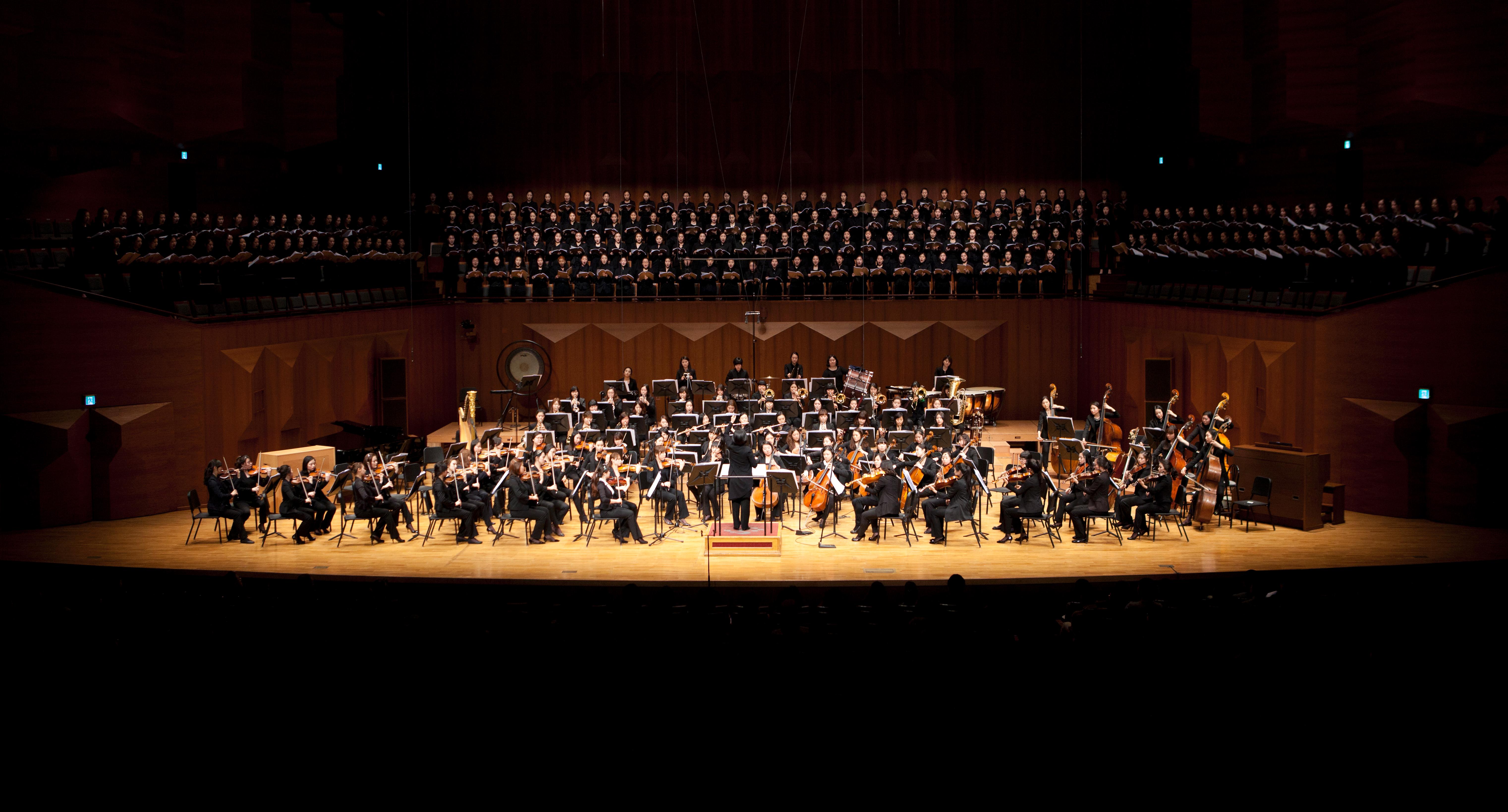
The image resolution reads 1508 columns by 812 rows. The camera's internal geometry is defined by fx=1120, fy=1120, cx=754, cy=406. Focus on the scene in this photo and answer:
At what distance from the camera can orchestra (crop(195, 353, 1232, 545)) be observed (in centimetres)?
1123

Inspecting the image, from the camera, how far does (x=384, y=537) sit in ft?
38.7

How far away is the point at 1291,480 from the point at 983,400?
671 cm

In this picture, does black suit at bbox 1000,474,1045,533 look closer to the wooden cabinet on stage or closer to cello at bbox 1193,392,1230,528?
cello at bbox 1193,392,1230,528

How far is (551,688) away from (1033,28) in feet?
61.3

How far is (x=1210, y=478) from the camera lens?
11891 mm

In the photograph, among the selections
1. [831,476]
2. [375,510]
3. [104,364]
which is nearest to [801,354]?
[831,476]

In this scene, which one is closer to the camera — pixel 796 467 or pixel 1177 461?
pixel 796 467

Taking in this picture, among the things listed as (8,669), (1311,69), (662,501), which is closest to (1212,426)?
(662,501)

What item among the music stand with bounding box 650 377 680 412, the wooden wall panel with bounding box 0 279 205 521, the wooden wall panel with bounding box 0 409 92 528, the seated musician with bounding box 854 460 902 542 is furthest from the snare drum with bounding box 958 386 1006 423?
the wooden wall panel with bounding box 0 409 92 528

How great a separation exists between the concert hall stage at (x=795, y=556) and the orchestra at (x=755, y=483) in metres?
0.29

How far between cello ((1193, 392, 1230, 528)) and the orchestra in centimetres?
2

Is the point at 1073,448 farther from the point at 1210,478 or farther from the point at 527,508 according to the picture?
the point at 527,508

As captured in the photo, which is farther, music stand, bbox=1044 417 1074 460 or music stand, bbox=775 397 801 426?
music stand, bbox=775 397 801 426

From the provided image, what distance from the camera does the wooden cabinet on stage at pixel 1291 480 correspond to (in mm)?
11555
